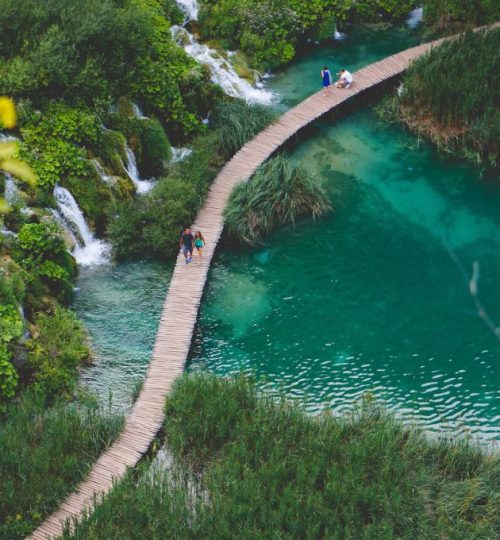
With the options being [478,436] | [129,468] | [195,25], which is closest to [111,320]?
[129,468]

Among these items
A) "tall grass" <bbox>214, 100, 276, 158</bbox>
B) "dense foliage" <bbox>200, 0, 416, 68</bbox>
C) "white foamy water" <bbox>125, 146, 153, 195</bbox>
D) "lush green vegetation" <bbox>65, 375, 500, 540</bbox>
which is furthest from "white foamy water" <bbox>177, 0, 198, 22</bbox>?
"lush green vegetation" <bbox>65, 375, 500, 540</bbox>

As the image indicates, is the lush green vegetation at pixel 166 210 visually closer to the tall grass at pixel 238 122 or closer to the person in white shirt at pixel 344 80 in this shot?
the tall grass at pixel 238 122

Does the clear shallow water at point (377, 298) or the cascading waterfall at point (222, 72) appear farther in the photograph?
the cascading waterfall at point (222, 72)

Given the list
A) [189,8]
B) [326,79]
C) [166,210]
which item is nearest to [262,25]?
[189,8]

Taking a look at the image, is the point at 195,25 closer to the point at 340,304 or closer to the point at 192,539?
the point at 340,304

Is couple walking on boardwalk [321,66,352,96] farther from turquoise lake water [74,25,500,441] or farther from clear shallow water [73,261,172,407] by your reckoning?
clear shallow water [73,261,172,407]

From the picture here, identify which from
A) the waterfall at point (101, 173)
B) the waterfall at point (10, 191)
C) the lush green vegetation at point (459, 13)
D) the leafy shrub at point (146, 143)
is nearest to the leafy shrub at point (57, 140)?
the waterfall at point (101, 173)

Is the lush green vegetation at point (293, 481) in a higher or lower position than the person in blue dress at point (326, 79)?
lower
